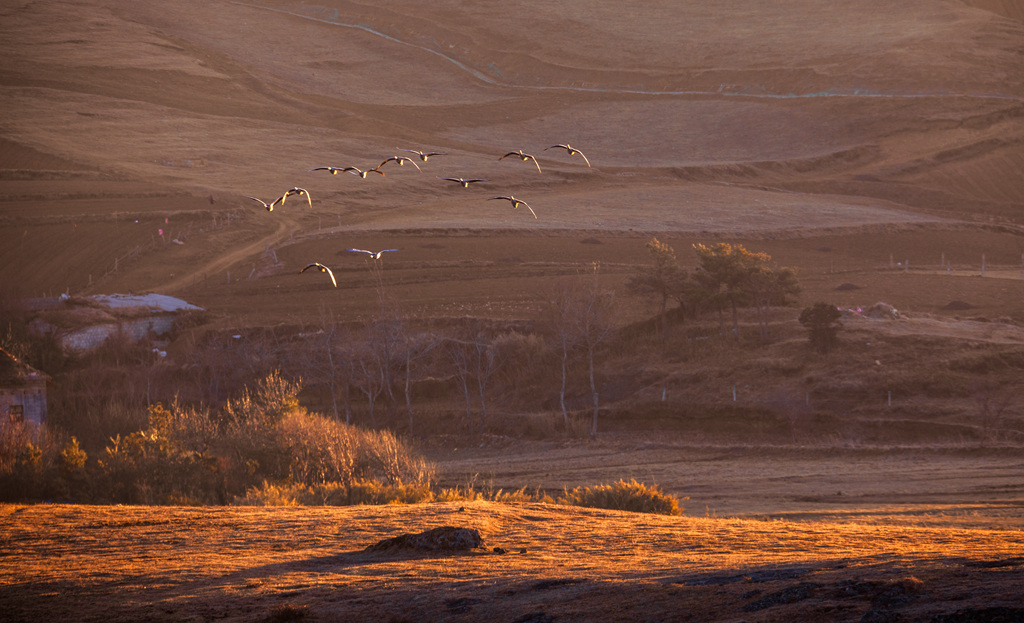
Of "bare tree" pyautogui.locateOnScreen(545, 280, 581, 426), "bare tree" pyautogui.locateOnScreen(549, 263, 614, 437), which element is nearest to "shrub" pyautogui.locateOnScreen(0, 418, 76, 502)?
"bare tree" pyautogui.locateOnScreen(545, 280, 581, 426)

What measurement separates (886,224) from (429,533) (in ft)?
240

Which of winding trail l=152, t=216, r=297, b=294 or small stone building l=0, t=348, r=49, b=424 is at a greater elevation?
winding trail l=152, t=216, r=297, b=294

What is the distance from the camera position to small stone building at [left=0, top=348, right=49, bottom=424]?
125ft

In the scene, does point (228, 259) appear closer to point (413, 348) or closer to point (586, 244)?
point (586, 244)

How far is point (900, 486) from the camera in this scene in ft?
101

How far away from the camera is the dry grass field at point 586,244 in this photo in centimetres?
1333

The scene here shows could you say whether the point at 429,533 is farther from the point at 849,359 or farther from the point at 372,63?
the point at 372,63

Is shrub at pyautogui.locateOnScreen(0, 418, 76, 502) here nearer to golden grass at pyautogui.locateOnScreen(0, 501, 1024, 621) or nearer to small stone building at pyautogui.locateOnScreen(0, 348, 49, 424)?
golden grass at pyautogui.locateOnScreen(0, 501, 1024, 621)

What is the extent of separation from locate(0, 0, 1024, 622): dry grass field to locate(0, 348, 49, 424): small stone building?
14733mm

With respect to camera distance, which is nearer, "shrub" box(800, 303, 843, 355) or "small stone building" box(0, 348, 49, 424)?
"small stone building" box(0, 348, 49, 424)

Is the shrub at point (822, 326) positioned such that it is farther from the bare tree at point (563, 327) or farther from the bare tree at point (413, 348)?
the bare tree at point (413, 348)

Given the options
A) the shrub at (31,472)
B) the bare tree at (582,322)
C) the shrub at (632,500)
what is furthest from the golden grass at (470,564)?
the bare tree at (582,322)

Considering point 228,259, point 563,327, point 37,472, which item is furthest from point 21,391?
point 228,259

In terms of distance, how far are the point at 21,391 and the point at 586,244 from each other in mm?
43210
